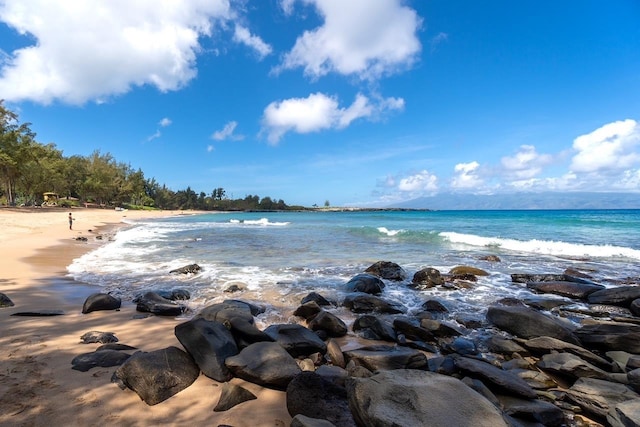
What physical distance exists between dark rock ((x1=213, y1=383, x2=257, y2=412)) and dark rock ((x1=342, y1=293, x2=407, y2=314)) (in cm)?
438

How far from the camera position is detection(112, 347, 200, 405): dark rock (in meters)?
3.60

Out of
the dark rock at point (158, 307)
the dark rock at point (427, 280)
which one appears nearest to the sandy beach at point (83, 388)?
the dark rock at point (158, 307)

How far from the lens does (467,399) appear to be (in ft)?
9.51

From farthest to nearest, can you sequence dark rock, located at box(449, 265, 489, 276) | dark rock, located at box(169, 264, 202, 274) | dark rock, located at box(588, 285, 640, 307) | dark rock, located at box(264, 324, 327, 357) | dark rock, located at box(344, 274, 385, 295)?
1. dark rock, located at box(449, 265, 489, 276)
2. dark rock, located at box(169, 264, 202, 274)
3. dark rock, located at box(344, 274, 385, 295)
4. dark rock, located at box(588, 285, 640, 307)
5. dark rock, located at box(264, 324, 327, 357)

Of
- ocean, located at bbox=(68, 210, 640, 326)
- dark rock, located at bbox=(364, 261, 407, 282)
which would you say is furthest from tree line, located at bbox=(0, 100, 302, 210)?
dark rock, located at bbox=(364, 261, 407, 282)

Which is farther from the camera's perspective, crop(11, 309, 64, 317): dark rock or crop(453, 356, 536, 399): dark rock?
crop(11, 309, 64, 317): dark rock

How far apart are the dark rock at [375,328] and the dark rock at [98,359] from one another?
4116 mm

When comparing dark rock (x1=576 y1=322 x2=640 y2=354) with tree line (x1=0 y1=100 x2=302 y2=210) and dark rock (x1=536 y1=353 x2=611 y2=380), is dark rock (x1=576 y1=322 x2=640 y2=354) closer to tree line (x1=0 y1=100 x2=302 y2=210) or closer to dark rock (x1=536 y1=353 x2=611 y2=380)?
dark rock (x1=536 y1=353 x2=611 y2=380)

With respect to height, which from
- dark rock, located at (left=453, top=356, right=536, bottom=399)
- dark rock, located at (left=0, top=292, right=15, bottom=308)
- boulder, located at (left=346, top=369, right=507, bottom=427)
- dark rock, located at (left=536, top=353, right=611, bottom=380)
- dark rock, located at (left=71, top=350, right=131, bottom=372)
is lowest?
A: dark rock, located at (left=536, top=353, right=611, bottom=380)

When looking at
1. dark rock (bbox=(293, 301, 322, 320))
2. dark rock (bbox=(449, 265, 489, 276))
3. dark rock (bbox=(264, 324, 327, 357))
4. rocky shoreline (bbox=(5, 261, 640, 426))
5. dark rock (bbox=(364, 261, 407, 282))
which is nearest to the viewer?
rocky shoreline (bbox=(5, 261, 640, 426))

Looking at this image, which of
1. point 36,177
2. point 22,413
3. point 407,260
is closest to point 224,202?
point 36,177

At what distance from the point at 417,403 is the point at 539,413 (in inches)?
74.1

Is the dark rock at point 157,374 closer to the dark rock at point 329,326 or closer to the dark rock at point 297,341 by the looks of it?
the dark rock at point 297,341

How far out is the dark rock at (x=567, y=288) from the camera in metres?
8.94
